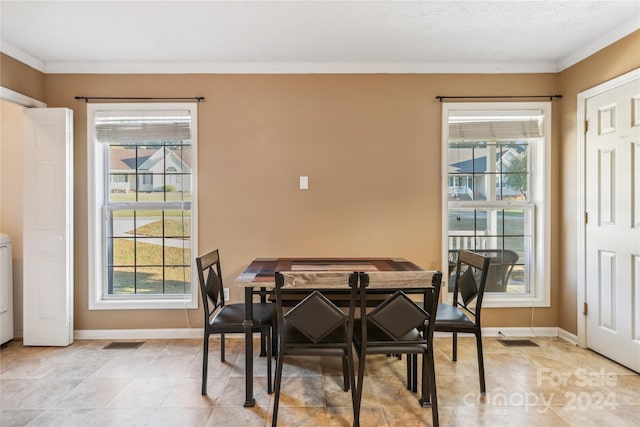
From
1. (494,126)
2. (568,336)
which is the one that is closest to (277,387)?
(568,336)

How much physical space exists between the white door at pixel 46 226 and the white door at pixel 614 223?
449 cm

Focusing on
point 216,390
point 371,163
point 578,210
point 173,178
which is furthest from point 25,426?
point 578,210

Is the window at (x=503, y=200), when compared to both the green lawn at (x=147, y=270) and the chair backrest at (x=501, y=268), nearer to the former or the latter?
the chair backrest at (x=501, y=268)

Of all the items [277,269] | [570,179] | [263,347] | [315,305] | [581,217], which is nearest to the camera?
[315,305]

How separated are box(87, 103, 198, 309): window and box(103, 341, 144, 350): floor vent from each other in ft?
1.08

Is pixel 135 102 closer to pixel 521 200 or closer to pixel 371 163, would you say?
pixel 371 163

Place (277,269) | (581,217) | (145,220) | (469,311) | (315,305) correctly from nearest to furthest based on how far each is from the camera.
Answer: (315,305) < (469,311) < (277,269) < (581,217) < (145,220)

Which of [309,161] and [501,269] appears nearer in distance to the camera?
[309,161]

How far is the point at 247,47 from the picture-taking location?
2852 mm

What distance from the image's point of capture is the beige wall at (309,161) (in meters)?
3.18

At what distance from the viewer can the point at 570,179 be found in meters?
3.10

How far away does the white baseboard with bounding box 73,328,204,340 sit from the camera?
317 cm

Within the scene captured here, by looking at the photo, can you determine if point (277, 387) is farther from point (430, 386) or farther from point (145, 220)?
point (145, 220)

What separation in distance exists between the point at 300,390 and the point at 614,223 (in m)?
2.69
